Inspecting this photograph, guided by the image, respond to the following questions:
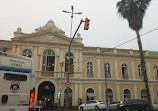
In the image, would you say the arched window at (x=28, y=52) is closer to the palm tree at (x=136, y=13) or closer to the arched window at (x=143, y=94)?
the palm tree at (x=136, y=13)

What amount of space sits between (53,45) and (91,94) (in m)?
10.9

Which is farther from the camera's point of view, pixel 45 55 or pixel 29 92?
pixel 45 55

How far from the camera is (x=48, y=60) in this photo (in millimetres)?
25297

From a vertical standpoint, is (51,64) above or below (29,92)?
above

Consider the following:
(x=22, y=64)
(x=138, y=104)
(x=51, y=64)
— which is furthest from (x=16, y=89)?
(x=51, y=64)

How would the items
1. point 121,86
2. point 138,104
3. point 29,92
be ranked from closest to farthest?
point 29,92
point 138,104
point 121,86

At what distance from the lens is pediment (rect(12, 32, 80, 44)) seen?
25.2 m

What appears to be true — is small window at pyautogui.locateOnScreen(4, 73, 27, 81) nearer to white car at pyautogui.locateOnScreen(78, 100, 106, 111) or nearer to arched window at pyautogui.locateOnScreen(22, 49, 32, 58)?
white car at pyautogui.locateOnScreen(78, 100, 106, 111)

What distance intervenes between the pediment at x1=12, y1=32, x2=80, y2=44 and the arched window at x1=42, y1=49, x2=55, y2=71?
202 cm

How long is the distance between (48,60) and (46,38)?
3964mm

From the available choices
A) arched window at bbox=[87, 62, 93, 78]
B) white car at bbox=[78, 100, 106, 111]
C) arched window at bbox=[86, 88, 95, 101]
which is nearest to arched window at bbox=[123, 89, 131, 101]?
arched window at bbox=[86, 88, 95, 101]

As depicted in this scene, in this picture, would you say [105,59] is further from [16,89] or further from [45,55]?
[16,89]

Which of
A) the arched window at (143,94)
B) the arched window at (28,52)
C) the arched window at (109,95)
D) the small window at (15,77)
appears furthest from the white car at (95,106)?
the small window at (15,77)

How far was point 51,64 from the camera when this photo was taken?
992 inches
